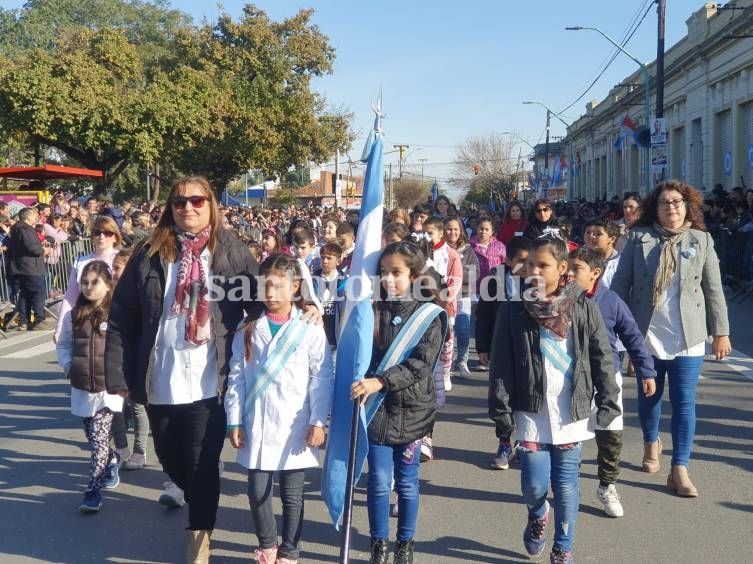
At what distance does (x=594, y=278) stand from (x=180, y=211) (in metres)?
2.52

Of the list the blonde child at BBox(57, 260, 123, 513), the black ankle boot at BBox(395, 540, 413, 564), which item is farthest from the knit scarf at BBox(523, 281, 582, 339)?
the blonde child at BBox(57, 260, 123, 513)

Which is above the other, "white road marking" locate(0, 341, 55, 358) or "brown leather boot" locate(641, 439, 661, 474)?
"white road marking" locate(0, 341, 55, 358)

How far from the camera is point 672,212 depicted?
5293mm

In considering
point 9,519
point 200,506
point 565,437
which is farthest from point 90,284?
point 565,437

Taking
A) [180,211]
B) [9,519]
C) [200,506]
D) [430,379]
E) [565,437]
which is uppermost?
[180,211]

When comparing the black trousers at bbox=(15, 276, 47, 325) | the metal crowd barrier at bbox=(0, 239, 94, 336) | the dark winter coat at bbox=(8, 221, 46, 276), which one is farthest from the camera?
the metal crowd barrier at bbox=(0, 239, 94, 336)

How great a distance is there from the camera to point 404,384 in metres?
3.98

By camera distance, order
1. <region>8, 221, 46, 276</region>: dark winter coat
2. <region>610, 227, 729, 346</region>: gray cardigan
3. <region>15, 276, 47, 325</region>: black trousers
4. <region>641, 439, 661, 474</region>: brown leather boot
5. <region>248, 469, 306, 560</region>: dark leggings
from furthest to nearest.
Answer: <region>15, 276, 47, 325</region>: black trousers → <region>8, 221, 46, 276</region>: dark winter coat → <region>641, 439, 661, 474</region>: brown leather boot → <region>610, 227, 729, 346</region>: gray cardigan → <region>248, 469, 306, 560</region>: dark leggings

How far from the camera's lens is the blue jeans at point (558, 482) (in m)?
4.05

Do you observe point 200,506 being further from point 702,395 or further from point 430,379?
point 702,395

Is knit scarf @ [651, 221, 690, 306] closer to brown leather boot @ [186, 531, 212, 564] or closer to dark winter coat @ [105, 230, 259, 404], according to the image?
dark winter coat @ [105, 230, 259, 404]

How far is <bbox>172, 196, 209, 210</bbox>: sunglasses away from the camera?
4.05m

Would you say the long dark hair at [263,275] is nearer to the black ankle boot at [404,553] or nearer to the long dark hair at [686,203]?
the black ankle boot at [404,553]

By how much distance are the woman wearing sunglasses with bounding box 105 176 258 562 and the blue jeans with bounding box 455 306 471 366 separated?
15.7 feet
